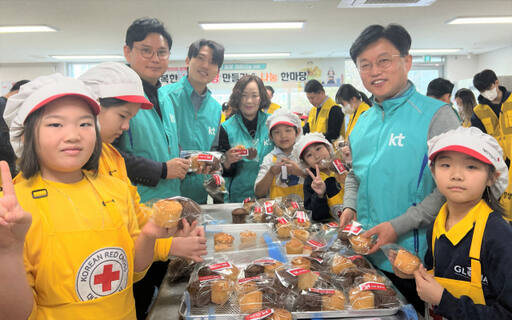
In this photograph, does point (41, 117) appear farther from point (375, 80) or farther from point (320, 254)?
point (375, 80)

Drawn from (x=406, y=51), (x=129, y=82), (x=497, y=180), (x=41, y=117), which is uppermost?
(x=406, y=51)

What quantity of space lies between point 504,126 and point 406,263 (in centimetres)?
393

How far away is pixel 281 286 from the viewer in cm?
138

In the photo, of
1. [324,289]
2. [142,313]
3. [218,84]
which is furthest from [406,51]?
[218,84]

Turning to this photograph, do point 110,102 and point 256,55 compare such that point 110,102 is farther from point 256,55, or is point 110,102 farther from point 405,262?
point 256,55

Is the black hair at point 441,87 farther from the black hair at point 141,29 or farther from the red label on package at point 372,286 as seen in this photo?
the red label on package at point 372,286

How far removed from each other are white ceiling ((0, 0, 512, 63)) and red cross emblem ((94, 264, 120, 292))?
18.1 ft

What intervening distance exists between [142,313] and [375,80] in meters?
1.76

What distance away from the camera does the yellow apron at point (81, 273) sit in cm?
104

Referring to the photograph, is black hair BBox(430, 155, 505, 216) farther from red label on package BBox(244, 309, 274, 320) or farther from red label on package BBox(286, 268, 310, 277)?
red label on package BBox(244, 309, 274, 320)

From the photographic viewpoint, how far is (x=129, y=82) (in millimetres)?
1517

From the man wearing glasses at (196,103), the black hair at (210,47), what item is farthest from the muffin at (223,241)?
the black hair at (210,47)

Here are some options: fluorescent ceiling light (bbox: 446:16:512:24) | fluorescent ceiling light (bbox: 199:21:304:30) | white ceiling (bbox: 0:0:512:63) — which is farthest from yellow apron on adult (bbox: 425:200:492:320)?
fluorescent ceiling light (bbox: 446:16:512:24)

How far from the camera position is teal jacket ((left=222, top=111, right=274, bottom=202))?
308 cm
